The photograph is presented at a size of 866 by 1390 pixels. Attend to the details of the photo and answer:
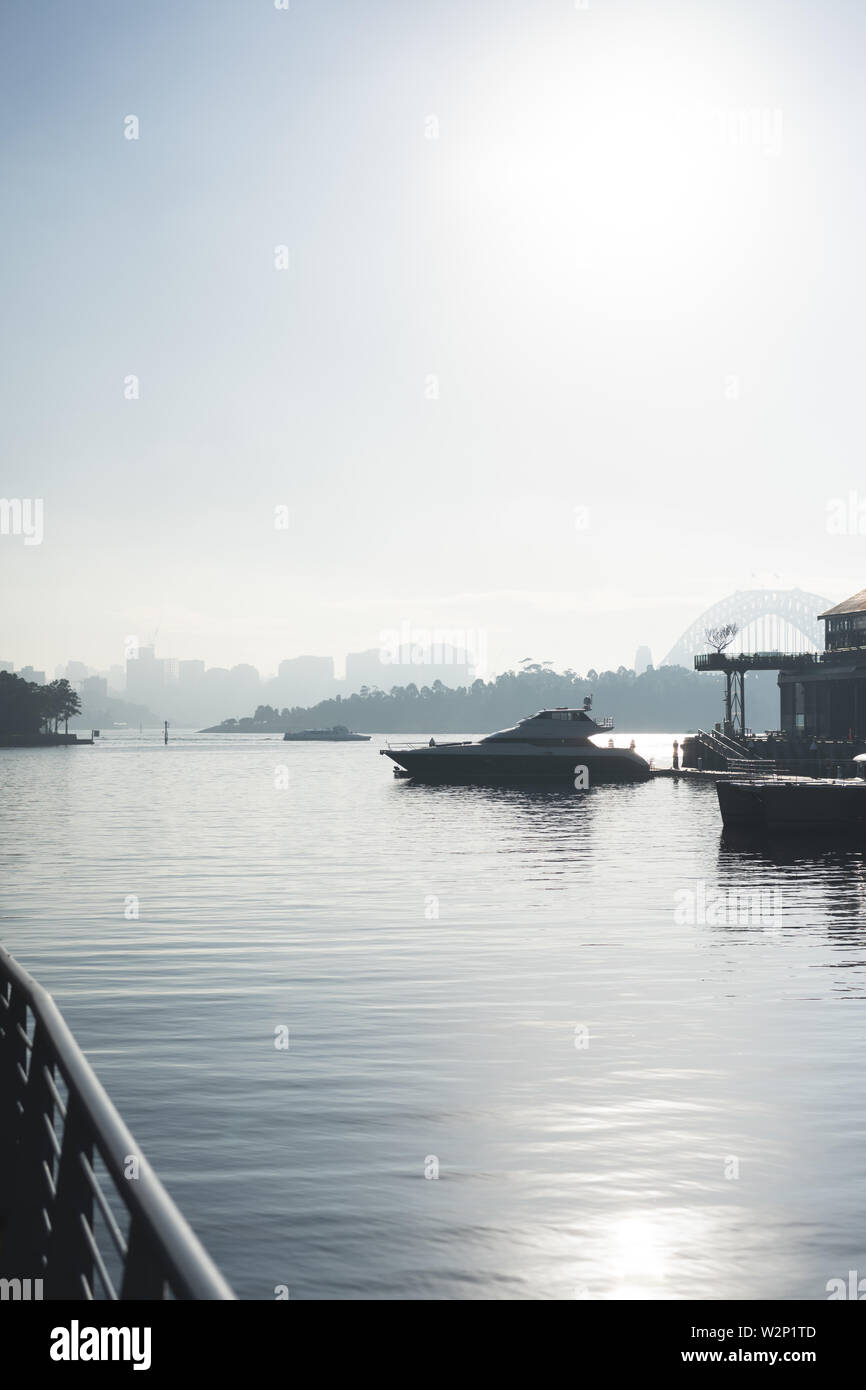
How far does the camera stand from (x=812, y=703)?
3875 inches

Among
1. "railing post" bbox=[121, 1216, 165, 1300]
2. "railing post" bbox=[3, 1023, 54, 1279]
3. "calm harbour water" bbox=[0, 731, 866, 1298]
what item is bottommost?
"calm harbour water" bbox=[0, 731, 866, 1298]

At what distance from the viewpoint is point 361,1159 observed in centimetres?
1149

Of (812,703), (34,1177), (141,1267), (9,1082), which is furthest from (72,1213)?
(812,703)

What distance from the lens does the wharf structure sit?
286 ft

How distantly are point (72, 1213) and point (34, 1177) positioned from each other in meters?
1.21

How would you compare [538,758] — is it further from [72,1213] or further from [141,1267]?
[141,1267]

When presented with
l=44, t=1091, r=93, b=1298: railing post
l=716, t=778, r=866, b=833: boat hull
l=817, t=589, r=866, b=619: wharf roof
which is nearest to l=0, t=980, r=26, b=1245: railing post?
l=44, t=1091, r=93, b=1298: railing post

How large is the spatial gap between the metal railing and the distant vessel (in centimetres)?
9136

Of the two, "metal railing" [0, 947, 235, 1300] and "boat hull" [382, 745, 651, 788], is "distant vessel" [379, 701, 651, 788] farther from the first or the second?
"metal railing" [0, 947, 235, 1300]

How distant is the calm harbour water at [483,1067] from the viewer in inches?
377

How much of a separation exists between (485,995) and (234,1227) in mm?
10357

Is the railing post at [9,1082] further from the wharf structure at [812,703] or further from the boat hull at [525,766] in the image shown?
the boat hull at [525,766]

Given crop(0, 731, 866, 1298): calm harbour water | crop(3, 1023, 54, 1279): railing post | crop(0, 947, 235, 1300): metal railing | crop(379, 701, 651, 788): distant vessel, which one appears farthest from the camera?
crop(379, 701, 651, 788): distant vessel

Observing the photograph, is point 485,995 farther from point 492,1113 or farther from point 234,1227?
A: point 234,1227
